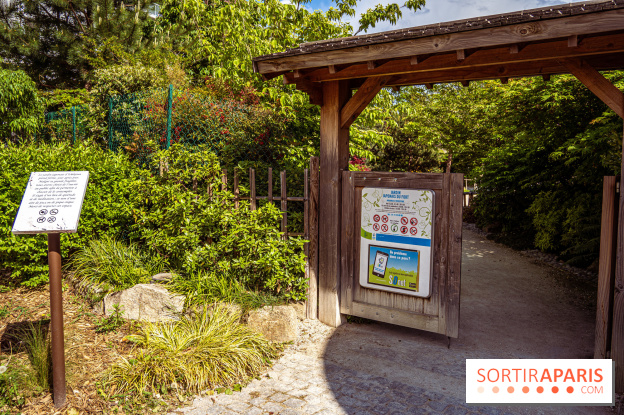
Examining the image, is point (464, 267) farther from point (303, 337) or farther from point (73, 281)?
point (73, 281)

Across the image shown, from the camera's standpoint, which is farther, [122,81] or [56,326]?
[122,81]

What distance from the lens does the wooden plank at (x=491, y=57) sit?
3.77 metres

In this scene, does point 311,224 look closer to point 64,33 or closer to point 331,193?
point 331,193

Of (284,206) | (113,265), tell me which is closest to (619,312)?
(284,206)

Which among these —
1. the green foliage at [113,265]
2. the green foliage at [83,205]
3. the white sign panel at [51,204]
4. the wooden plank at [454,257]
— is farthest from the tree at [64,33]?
the wooden plank at [454,257]

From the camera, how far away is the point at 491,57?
4.19m

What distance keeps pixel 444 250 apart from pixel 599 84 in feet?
6.73

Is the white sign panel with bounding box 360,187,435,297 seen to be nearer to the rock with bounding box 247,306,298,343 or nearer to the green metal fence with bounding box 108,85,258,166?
the rock with bounding box 247,306,298,343

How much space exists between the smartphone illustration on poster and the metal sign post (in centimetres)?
303

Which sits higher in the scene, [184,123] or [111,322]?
[184,123]

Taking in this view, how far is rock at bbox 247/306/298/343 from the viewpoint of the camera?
4.53 meters

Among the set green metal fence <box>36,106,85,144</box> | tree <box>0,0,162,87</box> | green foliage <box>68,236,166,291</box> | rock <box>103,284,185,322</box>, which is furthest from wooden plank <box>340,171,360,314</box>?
tree <box>0,0,162,87</box>

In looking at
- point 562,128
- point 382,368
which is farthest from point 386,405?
point 562,128

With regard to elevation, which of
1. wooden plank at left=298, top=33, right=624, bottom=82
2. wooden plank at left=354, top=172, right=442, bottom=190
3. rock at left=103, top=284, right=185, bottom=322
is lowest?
rock at left=103, top=284, right=185, bottom=322
